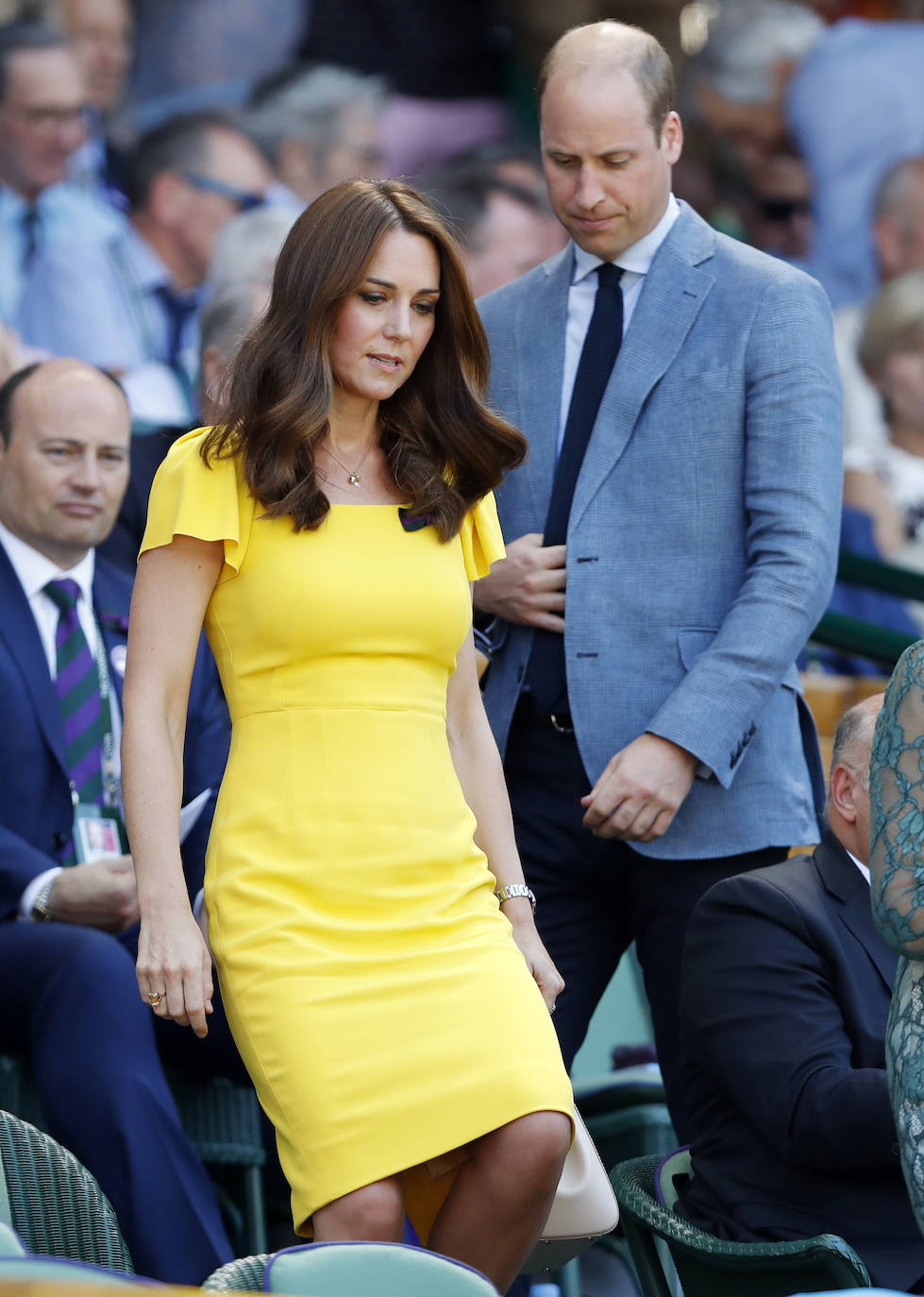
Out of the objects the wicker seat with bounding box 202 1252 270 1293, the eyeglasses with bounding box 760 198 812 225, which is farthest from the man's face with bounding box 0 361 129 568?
the eyeglasses with bounding box 760 198 812 225

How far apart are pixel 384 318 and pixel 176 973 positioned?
978 mm

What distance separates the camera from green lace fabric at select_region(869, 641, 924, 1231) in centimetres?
217

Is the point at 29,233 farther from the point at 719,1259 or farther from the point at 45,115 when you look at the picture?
the point at 719,1259

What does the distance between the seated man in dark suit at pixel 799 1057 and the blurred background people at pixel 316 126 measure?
4.44m

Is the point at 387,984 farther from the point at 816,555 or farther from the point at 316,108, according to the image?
the point at 316,108

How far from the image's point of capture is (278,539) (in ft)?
9.31

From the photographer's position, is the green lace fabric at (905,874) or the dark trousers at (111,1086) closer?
the green lace fabric at (905,874)

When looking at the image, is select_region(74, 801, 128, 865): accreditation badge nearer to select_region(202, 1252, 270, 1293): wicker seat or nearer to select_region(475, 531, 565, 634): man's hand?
select_region(475, 531, 565, 634): man's hand

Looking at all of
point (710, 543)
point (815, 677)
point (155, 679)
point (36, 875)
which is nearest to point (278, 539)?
point (155, 679)

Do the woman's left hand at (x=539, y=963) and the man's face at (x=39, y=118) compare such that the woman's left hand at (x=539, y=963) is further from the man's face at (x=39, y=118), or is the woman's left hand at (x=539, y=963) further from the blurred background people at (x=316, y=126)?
the blurred background people at (x=316, y=126)

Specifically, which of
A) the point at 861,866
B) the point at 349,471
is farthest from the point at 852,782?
the point at 349,471

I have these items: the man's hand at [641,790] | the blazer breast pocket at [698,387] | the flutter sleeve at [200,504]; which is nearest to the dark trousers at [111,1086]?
the man's hand at [641,790]

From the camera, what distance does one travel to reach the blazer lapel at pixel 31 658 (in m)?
3.83

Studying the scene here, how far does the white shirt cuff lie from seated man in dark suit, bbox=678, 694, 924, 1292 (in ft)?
3.96
